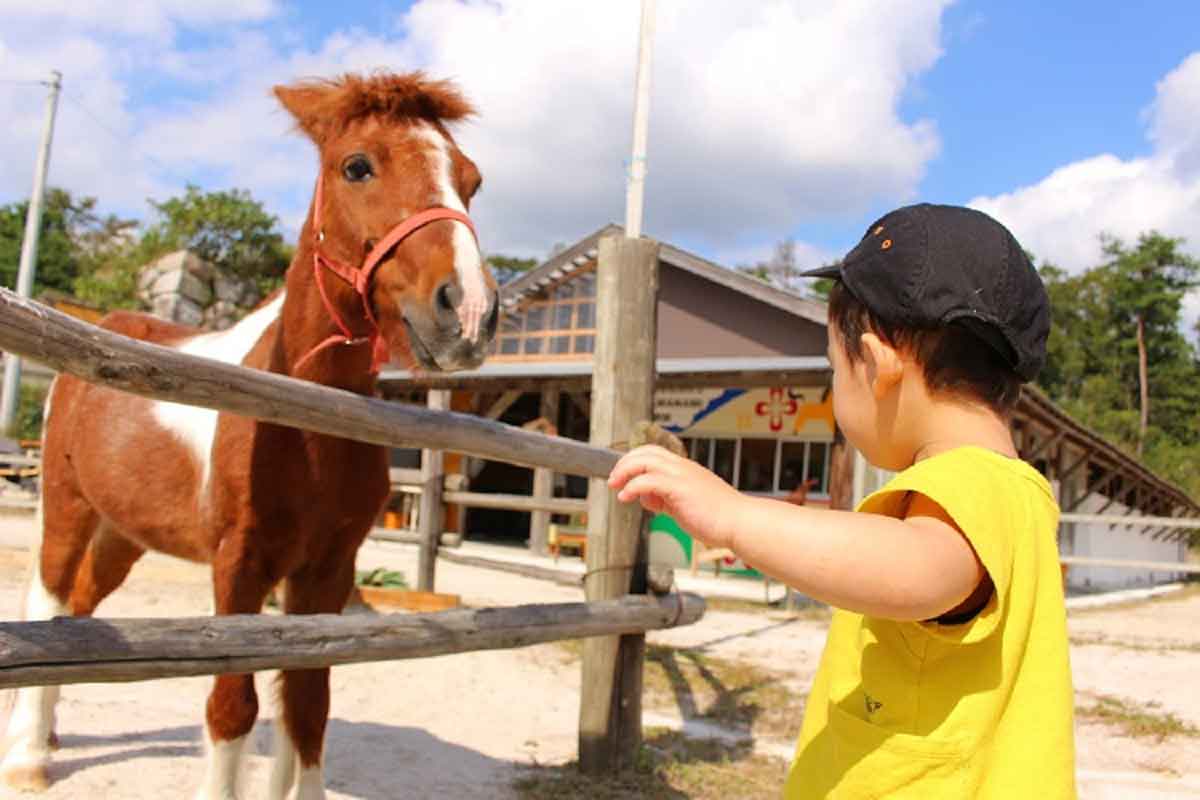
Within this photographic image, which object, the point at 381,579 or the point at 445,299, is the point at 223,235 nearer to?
the point at 381,579

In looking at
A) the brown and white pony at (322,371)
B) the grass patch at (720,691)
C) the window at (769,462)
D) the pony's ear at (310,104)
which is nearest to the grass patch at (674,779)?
the grass patch at (720,691)

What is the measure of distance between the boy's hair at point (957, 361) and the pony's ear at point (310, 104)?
6.70ft

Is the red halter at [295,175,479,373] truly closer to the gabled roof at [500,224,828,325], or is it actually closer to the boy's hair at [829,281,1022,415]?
the boy's hair at [829,281,1022,415]

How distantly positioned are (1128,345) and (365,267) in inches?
1650

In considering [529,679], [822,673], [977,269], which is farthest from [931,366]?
[529,679]

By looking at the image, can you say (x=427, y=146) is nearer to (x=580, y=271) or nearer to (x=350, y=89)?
(x=350, y=89)

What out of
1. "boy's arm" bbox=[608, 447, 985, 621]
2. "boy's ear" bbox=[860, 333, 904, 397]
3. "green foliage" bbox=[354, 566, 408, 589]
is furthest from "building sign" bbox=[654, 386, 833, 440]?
"boy's arm" bbox=[608, 447, 985, 621]

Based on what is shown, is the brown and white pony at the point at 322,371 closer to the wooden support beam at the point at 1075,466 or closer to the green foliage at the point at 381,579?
the green foliage at the point at 381,579

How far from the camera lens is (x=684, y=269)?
13805mm

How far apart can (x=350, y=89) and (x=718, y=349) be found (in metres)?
11.3

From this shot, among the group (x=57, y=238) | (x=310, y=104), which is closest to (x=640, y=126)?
(x=310, y=104)

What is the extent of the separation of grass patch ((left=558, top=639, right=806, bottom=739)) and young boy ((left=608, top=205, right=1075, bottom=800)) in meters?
3.84

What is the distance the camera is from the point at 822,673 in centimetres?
143

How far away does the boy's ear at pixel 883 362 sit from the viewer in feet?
3.91
